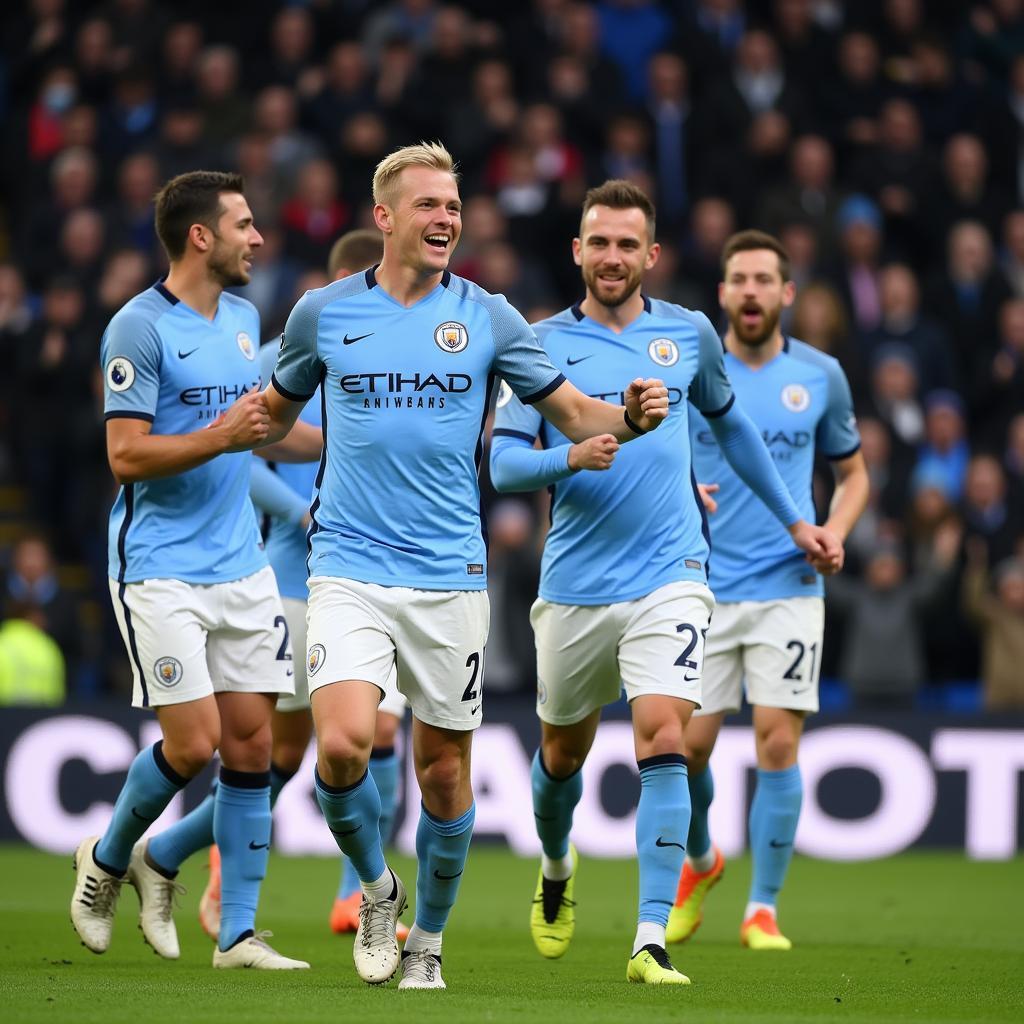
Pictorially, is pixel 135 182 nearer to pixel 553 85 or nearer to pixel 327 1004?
pixel 553 85

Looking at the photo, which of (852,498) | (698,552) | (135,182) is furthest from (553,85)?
(698,552)

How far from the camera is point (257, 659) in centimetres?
760

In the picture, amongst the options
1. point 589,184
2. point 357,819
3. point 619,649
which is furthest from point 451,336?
point 589,184

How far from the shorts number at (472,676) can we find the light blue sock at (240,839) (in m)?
1.21

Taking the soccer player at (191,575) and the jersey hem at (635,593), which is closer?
Answer: the soccer player at (191,575)

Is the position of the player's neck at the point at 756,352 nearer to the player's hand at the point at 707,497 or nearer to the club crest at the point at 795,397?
the club crest at the point at 795,397

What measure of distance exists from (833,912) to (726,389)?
3.69m

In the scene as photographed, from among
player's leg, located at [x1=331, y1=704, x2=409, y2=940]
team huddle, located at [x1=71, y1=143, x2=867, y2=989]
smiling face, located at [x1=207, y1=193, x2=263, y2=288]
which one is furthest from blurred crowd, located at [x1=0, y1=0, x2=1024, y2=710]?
smiling face, located at [x1=207, y1=193, x2=263, y2=288]

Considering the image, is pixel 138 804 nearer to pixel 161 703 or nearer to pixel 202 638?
pixel 161 703

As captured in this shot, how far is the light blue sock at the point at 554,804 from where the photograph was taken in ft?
27.1

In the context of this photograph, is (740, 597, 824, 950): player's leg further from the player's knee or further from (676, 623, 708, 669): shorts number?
the player's knee

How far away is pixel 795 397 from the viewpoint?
30.1 ft

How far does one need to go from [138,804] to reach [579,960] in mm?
1943

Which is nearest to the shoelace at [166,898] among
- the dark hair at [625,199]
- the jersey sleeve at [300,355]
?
the jersey sleeve at [300,355]
